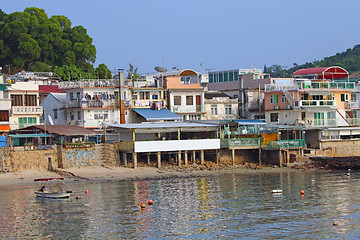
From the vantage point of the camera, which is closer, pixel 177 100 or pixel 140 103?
pixel 140 103

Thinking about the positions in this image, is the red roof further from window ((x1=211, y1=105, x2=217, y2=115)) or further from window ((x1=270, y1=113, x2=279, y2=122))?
window ((x1=211, y1=105, x2=217, y2=115))

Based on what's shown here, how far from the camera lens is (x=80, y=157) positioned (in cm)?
6525

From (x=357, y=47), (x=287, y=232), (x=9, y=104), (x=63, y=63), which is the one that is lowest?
(x=287, y=232)

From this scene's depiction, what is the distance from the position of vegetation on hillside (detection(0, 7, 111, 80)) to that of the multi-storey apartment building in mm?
32282

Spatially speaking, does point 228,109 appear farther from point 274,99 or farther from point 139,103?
point 139,103

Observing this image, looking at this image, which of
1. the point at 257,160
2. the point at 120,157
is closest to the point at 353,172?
the point at 257,160

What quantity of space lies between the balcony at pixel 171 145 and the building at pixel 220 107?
1536cm

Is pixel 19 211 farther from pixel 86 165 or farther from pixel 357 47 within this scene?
pixel 357 47

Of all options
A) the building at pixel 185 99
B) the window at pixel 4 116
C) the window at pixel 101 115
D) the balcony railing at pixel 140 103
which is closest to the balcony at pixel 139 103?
the balcony railing at pixel 140 103

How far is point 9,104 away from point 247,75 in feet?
122

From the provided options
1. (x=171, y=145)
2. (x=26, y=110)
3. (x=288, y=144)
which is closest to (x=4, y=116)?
(x=26, y=110)

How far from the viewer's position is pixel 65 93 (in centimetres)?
8431

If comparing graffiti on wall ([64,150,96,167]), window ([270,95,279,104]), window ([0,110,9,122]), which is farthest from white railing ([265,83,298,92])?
window ([0,110,9,122])

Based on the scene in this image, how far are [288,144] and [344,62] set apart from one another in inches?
4425
